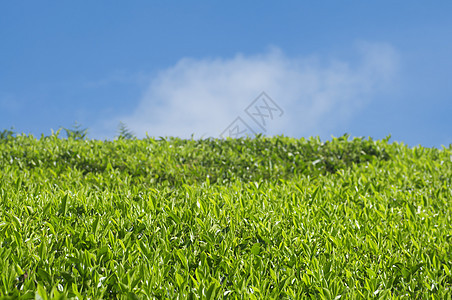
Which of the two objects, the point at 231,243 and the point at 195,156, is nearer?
the point at 231,243

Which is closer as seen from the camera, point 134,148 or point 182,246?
point 182,246

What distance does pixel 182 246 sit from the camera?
4.04 meters

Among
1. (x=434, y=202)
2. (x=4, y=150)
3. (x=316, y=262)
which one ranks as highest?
(x=4, y=150)

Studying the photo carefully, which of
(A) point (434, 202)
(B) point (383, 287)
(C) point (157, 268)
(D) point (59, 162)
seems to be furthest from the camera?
(D) point (59, 162)

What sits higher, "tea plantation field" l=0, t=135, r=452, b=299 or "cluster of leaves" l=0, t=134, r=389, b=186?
"cluster of leaves" l=0, t=134, r=389, b=186

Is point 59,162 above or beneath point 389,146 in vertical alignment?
beneath

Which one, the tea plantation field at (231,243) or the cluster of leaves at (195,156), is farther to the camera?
the cluster of leaves at (195,156)

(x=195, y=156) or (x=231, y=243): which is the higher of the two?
→ (x=195, y=156)

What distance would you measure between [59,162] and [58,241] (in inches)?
215

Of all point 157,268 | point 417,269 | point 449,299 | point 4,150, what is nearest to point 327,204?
point 417,269

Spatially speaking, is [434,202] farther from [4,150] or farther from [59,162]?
[4,150]

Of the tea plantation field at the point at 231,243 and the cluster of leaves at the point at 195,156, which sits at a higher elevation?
the cluster of leaves at the point at 195,156

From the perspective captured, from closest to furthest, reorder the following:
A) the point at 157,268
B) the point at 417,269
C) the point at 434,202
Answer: the point at 157,268, the point at 417,269, the point at 434,202

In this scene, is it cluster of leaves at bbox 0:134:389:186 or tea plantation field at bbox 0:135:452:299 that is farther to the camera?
cluster of leaves at bbox 0:134:389:186
